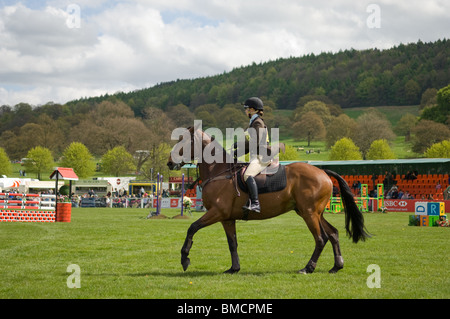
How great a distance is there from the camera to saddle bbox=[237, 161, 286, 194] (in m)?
10.1

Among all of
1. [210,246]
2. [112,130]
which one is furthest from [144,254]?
[112,130]

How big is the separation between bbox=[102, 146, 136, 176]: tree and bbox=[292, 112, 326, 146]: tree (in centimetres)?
4898

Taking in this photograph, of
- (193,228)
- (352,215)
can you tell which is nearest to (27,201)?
(193,228)

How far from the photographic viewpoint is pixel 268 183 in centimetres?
1015

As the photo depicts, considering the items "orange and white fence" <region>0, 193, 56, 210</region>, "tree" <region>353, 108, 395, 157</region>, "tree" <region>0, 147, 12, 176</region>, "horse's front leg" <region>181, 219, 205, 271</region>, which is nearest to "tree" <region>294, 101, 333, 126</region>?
"tree" <region>353, 108, 395, 157</region>

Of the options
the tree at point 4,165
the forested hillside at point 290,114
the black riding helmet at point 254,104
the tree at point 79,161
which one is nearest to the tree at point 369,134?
the forested hillside at point 290,114

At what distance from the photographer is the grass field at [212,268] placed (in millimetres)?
7738

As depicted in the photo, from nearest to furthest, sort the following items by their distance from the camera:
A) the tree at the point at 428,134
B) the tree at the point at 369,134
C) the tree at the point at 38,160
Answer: the tree at the point at 428,134
the tree at the point at 38,160
the tree at the point at 369,134

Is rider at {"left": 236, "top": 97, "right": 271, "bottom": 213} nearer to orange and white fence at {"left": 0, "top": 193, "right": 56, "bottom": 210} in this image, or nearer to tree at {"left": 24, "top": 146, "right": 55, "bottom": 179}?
orange and white fence at {"left": 0, "top": 193, "right": 56, "bottom": 210}

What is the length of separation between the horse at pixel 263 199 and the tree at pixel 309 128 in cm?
Result: 11702

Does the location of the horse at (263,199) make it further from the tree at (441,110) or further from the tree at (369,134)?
the tree at (369,134)

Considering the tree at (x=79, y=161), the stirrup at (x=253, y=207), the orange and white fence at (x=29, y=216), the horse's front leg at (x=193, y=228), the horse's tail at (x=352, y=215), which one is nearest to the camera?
the horse's front leg at (x=193, y=228)

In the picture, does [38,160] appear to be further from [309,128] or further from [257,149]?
[257,149]

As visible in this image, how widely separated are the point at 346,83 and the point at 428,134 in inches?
3442
